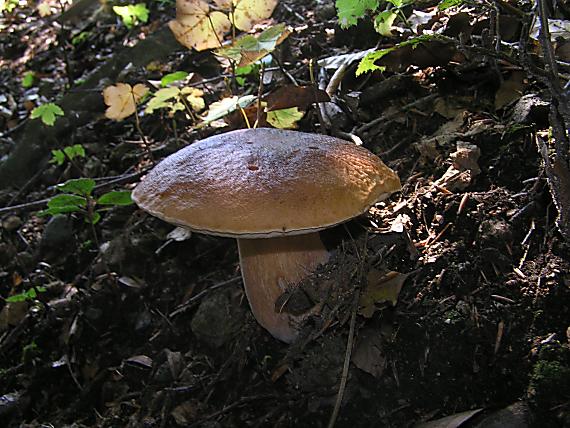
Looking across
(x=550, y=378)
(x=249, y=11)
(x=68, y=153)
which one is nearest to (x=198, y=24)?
(x=249, y=11)

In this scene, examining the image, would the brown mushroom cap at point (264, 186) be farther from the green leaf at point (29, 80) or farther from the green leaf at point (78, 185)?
the green leaf at point (29, 80)

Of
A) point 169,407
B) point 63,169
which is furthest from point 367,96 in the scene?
point 63,169

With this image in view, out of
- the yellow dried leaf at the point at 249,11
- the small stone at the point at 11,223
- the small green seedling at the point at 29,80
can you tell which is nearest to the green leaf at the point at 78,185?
the yellow dried leaf at the point at 249,11

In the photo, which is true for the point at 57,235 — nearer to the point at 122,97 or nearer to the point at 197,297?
the point at 122,97

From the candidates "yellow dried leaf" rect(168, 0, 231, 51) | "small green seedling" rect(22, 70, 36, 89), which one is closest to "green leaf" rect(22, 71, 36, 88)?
"small green seedling" rect(22, 70, 36, 89)

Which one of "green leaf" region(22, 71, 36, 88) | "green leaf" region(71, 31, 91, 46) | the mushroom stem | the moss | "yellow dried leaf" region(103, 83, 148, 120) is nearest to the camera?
the moss

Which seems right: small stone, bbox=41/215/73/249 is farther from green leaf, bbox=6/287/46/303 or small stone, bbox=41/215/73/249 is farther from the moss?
the moss

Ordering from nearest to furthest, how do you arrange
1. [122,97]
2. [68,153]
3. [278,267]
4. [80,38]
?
[278,267] < [122,97] < [68,153] < [80,38]

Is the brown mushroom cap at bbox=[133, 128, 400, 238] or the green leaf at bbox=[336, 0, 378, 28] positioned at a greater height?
the green leaf at bbox=[336, 0, 378, 28]
